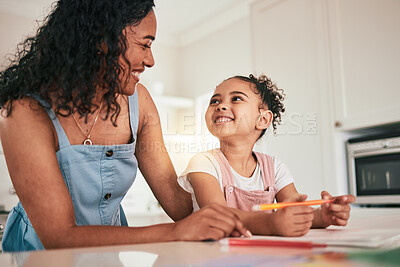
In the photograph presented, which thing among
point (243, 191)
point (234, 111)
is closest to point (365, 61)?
point (234, 111)

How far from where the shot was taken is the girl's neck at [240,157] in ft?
4.43

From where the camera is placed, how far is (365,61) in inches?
102

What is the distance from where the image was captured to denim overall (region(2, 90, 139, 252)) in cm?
104

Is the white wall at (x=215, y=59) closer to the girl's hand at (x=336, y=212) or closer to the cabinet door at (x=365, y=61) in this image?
the cabinet door at (x=365, y=61)

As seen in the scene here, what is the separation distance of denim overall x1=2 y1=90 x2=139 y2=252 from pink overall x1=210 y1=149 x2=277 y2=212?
0.98ft

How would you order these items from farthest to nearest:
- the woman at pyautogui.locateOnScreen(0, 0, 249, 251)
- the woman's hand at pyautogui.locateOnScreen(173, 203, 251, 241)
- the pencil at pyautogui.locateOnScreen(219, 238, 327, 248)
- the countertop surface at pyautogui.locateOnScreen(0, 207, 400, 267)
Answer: the woman at pyautogui.locateOnScreen(0, 0, 249, 251) < the woman's hand at pyautogui.locateOnScreen(173, 203, 251, 241) < the pencil at pyautogui.locateOnScreen(219, 238, 327, 248) < the countertop surface at pyautogui.locateOnScreen(0, 207, 400, 267)

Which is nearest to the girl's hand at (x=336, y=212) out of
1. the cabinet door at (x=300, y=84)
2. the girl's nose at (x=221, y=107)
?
the girl's nose at (x=221, y=107)

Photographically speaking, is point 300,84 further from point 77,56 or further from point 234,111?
point 77,56

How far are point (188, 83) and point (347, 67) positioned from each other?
9.67 feet

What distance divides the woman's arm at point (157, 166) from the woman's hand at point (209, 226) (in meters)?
0.55

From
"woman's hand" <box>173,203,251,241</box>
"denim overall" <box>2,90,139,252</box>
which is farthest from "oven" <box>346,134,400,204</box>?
"woman's hand" <box>173,203,251,241</box>

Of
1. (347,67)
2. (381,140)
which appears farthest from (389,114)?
(347,67)

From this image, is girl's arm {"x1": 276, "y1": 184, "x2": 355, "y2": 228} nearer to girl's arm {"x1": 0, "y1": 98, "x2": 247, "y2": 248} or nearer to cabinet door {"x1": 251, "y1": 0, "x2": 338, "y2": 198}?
girl's arm {"x1": 0, "y1": 98, "x2": 247, "y2": 248}

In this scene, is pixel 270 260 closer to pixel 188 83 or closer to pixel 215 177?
pixel 215 177
